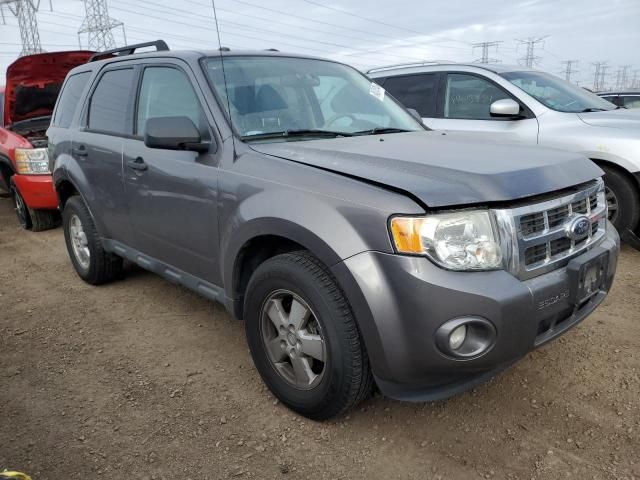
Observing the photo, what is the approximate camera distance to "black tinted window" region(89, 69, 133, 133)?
363 centimetres

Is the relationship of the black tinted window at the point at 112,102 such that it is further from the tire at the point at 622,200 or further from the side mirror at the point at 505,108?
the tire at the point at 622,200

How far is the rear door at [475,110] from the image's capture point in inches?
205

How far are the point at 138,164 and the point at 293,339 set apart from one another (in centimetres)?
162

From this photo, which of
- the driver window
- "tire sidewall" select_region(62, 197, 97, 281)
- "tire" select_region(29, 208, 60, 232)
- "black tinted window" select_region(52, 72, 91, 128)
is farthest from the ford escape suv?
"tire" select_region(29, 208, 60, 232)

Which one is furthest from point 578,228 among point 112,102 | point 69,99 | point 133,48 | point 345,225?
point 69,99

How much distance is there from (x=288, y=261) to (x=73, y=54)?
19.4ft

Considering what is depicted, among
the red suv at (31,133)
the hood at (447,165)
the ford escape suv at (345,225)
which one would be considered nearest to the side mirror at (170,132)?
the ford escape suv at (345,225)

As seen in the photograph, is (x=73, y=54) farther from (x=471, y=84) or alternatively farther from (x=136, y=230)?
(x=471, y=84)

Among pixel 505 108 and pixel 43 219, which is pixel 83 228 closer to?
pixel 43 219

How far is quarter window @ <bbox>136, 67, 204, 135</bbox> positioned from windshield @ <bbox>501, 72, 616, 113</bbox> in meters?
3.65

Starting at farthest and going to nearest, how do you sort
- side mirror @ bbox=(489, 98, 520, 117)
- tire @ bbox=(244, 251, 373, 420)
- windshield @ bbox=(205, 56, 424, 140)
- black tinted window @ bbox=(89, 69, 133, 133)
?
side mirror @ bbox=(489, 98, 520, 117) → black tinted window @ bbox=(89, 69, 133, 133) → windshield @ bbox=(205, 56, 424, 140) → tire @ bbox=(244, 251, 373, 420)

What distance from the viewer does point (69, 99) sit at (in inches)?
180

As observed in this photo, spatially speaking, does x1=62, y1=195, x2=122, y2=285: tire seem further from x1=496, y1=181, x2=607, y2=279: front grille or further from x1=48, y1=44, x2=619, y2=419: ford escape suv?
x1=496, y1=181, x2=607, y2=279: front grille

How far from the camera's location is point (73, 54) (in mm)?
6785
